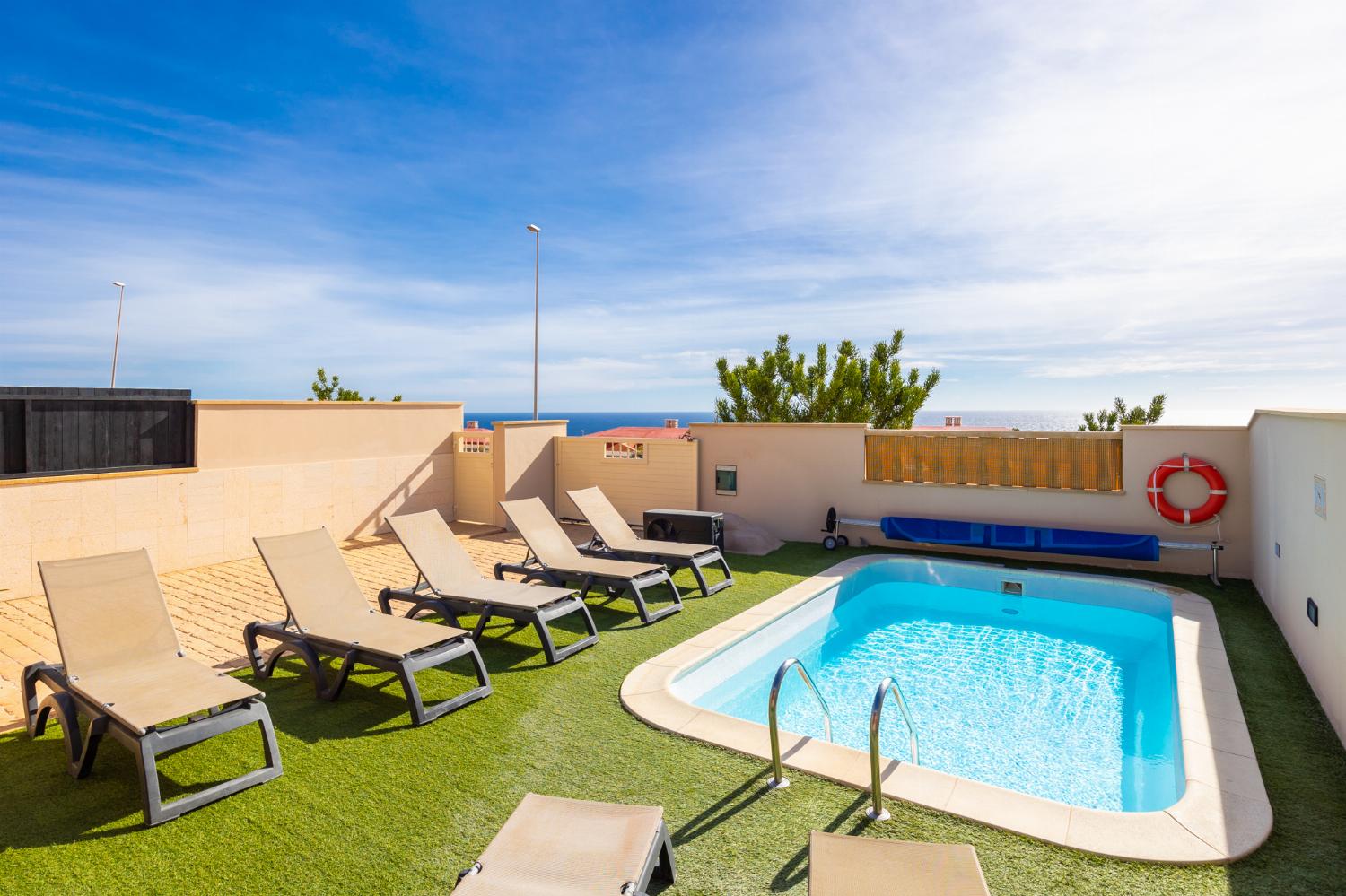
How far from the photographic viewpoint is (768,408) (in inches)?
733

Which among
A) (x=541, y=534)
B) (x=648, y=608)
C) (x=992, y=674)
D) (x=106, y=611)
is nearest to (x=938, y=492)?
(x=992, y=674)

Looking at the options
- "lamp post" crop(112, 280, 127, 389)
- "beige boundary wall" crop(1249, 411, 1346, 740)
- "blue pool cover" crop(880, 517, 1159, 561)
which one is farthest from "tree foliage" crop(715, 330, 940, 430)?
"lamp post" crop(112, 280, 127, 389)

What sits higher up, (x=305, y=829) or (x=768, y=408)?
(x=768, y=408)

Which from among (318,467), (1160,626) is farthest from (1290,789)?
(318,467)

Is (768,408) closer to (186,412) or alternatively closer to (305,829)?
(186,412)

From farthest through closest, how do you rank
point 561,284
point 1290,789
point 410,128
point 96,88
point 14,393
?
1. point 561,284
2. point 410,128
3. point 96,88
4. point 14,393
5. point 1290,789

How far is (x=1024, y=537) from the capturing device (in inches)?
352

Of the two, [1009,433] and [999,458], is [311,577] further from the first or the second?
[1009,433]

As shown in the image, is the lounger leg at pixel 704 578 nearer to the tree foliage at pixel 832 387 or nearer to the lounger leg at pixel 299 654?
the lounger leg at pixel 299 654

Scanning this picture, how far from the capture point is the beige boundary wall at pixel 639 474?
11.3 m

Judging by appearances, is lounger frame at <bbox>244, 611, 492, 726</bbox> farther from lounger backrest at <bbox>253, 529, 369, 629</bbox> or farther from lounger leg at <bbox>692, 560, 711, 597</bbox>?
lounger leg at <bbox>692, 560, 711, 597</bbox>

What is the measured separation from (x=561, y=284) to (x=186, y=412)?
452 inches

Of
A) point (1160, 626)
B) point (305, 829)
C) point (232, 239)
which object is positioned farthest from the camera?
point (232, 239)

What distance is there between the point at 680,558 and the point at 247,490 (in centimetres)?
663
